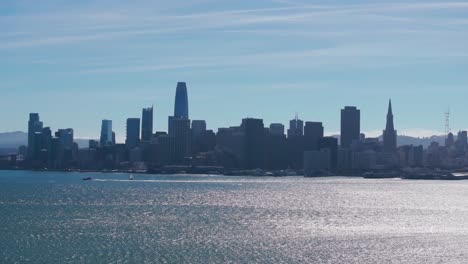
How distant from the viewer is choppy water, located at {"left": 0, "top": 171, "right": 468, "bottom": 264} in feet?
203

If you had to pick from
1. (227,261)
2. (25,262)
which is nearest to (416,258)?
(227,261)

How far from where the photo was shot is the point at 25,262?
57531 millimetres

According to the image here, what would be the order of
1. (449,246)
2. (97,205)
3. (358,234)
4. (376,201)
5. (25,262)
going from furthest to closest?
(376,201)
(97,205)
(358,234)
(449,246)
(25,262)

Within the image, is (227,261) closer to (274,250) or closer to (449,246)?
(274,250)

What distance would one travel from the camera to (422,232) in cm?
8056

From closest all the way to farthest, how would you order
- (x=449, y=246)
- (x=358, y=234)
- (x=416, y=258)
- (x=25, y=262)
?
(x=25, y=262) < (x=416, y=258) < (x=449, y=246) < (x=358, y=234)

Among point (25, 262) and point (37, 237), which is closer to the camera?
point (25, 262)

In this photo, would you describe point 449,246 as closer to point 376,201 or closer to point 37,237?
point 37,237

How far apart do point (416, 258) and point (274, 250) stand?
10.0 meters

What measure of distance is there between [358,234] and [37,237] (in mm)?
26655

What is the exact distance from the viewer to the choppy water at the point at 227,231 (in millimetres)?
61781

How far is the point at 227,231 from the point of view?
3051 inches

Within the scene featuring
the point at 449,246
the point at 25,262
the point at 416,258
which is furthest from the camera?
the point at 449,246

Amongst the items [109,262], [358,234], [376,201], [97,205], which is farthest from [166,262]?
[376,201]
